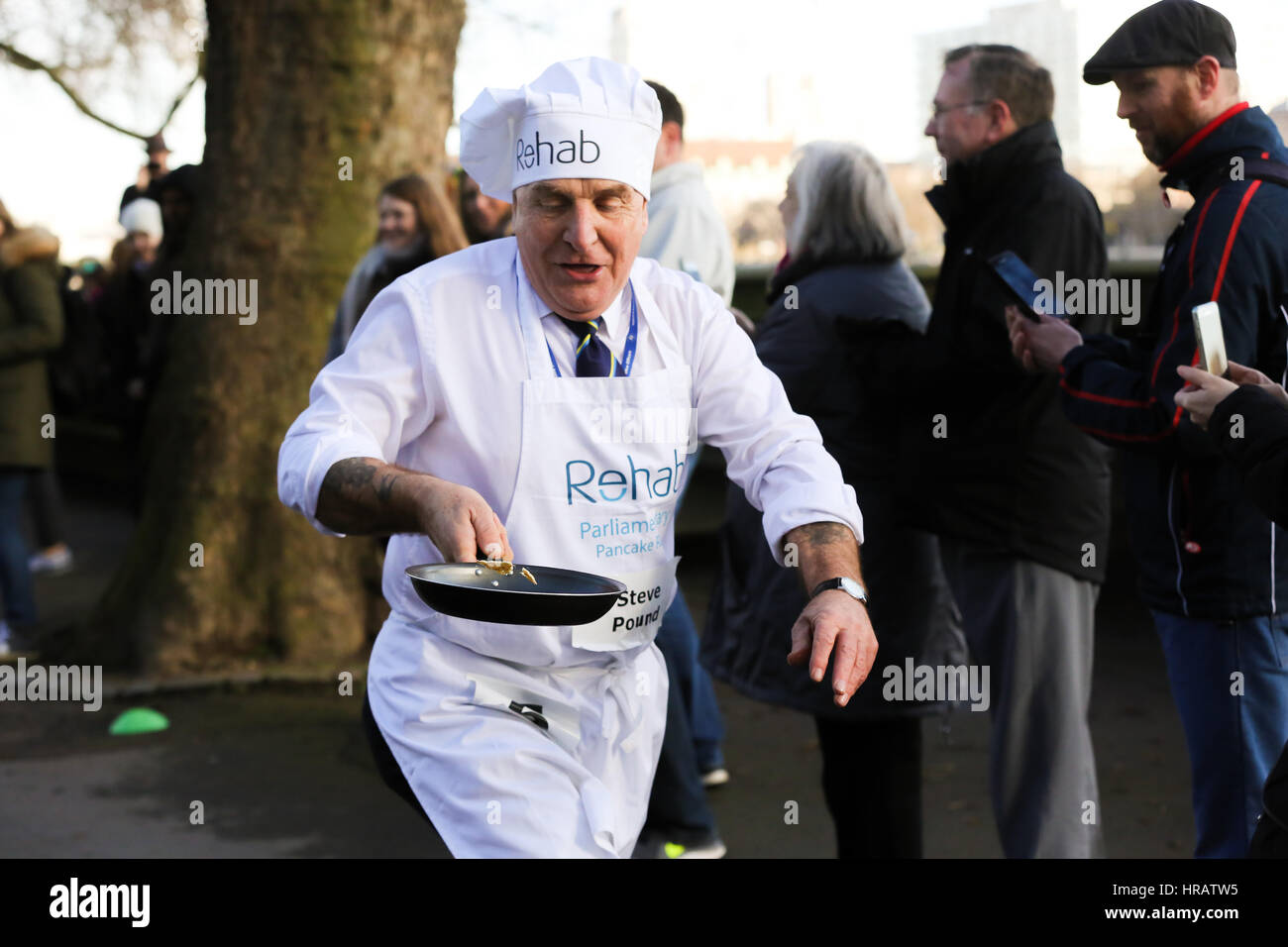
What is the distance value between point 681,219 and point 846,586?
9.84 ft

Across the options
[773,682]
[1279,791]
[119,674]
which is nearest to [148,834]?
[119,674]

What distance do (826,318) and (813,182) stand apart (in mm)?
441

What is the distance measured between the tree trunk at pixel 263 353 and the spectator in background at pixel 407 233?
1139 mm

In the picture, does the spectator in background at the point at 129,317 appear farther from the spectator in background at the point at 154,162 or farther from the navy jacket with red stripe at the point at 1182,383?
the navy jacket with red stripe at the point at 1182,383

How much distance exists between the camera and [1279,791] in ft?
8.89

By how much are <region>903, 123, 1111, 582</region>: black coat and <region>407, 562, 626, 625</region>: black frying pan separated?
1969 mm

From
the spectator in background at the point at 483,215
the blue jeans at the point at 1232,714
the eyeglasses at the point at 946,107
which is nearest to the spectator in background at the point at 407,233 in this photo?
the spectator in background at the point at 483,215

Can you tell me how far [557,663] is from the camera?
3.05 m

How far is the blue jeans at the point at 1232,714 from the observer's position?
12.2 feet

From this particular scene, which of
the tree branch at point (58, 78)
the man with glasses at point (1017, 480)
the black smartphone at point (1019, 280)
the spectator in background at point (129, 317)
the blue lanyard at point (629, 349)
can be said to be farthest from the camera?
the tree branch at point (58, 78)

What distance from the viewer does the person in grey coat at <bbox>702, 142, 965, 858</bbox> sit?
4.50 meters

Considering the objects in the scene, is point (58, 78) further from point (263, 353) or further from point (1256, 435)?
point (1256, 435)

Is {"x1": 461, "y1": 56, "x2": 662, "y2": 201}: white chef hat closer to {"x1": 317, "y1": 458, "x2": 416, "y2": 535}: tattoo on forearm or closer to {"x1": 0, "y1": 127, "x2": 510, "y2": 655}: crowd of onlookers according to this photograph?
{"x1": 317, "y1": 458, "x2": 416, "y2": 535}: tattoo on forearm
